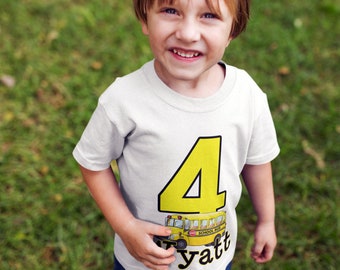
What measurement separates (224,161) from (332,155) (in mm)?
1936

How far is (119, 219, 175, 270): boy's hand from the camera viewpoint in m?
1.66

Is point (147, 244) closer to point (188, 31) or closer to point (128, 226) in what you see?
point (128, 226)

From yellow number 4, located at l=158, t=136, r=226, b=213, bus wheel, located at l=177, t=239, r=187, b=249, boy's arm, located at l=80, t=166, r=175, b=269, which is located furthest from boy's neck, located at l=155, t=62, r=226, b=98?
bus wheel, located at l=177, t=239, r=187, b=249

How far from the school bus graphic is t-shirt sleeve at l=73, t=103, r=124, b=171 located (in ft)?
0.90

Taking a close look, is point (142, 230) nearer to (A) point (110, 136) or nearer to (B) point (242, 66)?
(A) point (110, 136)

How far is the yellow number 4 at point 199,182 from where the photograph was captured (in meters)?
1.61

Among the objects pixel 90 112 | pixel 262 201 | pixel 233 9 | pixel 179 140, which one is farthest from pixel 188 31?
pixel 90 112

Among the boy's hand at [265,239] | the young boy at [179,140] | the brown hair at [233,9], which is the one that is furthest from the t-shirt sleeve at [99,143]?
the boy's hand at [265,239]

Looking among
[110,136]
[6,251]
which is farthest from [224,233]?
[6,251]

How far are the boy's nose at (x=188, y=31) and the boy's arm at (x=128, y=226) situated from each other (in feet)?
1.81

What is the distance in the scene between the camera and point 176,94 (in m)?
1.57

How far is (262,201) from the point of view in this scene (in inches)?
76.8

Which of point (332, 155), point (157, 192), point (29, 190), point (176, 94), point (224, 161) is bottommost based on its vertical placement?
point (29, 190)

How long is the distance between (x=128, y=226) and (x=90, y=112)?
189 centimetres
